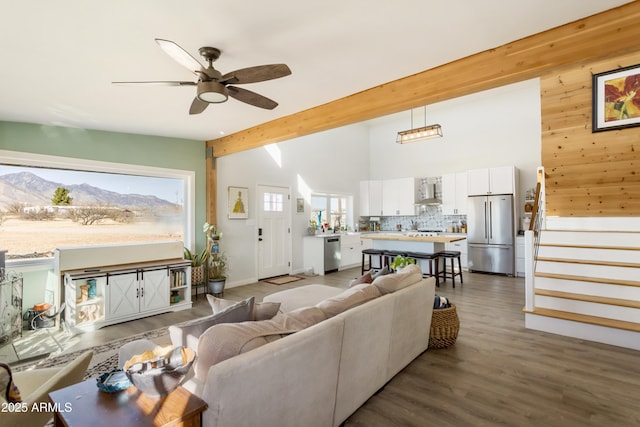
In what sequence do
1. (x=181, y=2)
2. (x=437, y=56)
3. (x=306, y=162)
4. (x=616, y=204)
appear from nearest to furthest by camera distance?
(x=181, y=2), (x=437, y=56), (x=616, y=204), (x=306, y=162)

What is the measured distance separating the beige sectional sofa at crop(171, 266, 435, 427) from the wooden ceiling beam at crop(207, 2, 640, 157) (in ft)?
5.76

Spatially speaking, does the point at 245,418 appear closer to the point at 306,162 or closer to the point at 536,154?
the point at 306,162

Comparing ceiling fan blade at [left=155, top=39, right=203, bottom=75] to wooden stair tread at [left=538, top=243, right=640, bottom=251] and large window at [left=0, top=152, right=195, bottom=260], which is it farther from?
wooden stair tread at [left=538, top=243, right=640, bottom=251]

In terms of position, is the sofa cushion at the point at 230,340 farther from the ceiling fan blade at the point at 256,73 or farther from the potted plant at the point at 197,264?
the potted plant at the point at 197,264

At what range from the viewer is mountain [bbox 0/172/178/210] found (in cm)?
390

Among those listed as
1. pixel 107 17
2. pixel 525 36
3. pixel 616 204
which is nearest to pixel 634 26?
pixel 525 36

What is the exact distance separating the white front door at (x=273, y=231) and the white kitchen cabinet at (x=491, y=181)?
431 centimetres

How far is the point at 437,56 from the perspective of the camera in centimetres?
262

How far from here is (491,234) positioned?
6824 millimetres

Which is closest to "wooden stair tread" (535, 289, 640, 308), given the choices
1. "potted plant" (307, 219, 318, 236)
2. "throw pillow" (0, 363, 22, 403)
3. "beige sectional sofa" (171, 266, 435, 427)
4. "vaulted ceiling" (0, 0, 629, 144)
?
"beige sectional sofa" (171, 266, 435, 427)

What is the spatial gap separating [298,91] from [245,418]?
2971 millimetres

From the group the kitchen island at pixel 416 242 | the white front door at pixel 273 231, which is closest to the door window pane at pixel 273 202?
the white front door at pixel 273 231

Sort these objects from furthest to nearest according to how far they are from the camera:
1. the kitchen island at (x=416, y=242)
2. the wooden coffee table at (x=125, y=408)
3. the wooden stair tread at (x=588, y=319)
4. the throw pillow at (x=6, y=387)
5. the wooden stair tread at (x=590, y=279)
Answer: the kitchen island at (x=416, y=242), the wooden stair tread at (x=590, y=279), the wooden stair tread at (x=588, y=319), the throw pillow at (x=6, y=387), the wooden coffee table at (x=125, y=408)

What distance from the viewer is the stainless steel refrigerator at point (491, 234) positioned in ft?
21.8
